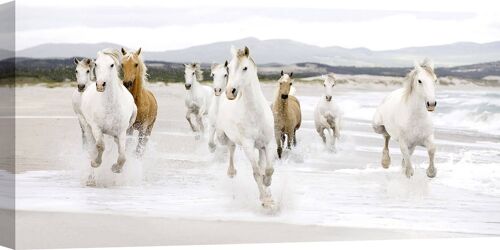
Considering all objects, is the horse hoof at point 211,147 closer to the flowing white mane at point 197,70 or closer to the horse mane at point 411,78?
the flowing white mane at point 197,70

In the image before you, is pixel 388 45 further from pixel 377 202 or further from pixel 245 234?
pixel 245 234

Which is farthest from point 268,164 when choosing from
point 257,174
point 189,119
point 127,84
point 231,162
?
point 127,84

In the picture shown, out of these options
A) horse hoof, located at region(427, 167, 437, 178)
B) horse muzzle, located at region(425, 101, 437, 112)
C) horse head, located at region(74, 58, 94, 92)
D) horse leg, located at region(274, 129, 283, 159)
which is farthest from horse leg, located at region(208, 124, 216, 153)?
horse hoof, located at region(427, 167, 437, 178)

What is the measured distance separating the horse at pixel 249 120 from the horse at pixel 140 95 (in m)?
0.52

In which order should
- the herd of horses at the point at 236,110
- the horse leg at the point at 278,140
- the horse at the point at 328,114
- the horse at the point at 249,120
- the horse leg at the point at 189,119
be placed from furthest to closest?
the horse at the point at 328,114 < the horse leg at the point at 189,119 < the horse leg at the point at 278,140 < the herd of horses at the point at 236,110 < the horse at the point at 249,120

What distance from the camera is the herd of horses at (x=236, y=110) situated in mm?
6031

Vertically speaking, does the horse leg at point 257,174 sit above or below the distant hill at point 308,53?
below

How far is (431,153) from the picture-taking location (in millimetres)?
6809

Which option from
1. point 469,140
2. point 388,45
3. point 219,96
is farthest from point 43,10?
point 469,140

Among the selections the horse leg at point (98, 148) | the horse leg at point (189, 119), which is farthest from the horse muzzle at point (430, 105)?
the horse leg at point (98, 148)

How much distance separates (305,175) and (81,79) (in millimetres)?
1776

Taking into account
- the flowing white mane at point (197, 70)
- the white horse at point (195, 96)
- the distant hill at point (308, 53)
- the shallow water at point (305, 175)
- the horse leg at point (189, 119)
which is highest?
the distant hill at point (308, 53)

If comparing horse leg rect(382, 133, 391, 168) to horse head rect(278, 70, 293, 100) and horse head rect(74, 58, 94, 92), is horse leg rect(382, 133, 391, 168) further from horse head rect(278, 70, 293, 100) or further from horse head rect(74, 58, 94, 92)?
horse head rect(74, 58, 94, 92)

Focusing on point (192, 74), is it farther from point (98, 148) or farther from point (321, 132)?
point (321, 132)
